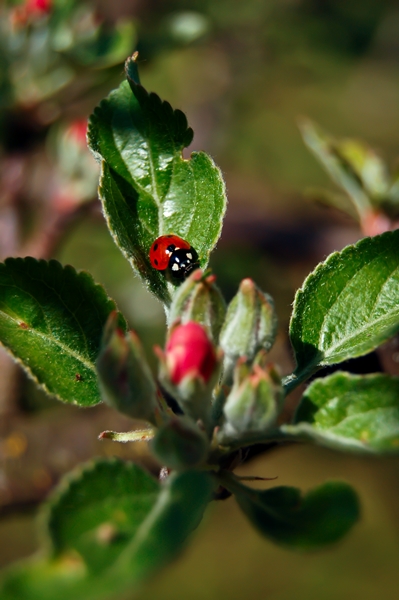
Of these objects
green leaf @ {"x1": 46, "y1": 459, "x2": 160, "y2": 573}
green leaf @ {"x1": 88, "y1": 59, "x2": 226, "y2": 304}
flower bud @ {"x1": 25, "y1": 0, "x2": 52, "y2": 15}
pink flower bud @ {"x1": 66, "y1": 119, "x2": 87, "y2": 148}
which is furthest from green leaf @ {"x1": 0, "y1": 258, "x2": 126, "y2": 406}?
flower bud @ {"x1": 25, "y1": 0, "x2": 52, "y2": 15}

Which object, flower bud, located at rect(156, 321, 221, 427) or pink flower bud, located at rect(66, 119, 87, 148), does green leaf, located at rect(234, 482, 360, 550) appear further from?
pink flower bud, located at rect(66, 119, 87, 148)

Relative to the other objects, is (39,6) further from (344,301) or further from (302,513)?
(302,513)

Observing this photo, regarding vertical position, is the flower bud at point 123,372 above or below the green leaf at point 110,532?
above

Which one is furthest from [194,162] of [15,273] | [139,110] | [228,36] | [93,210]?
[228,36]

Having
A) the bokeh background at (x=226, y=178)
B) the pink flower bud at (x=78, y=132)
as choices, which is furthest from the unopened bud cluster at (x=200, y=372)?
the pink flower bud at (x=78, y=132)

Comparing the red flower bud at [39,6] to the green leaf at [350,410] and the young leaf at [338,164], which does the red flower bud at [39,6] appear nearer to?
the young leaf at [338,164]

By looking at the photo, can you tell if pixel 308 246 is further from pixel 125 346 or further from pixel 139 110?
pixel 125 346
